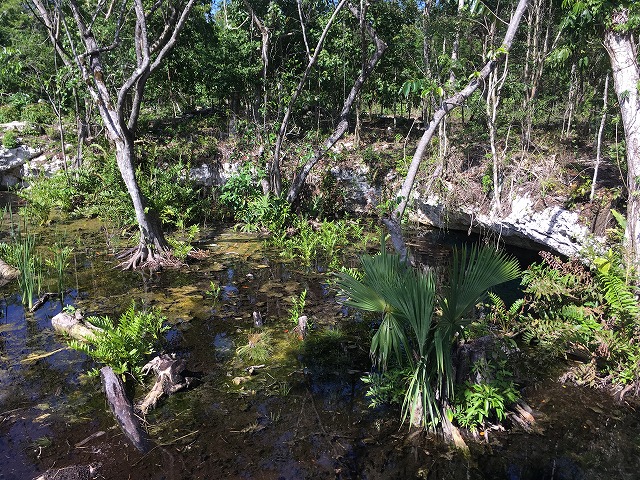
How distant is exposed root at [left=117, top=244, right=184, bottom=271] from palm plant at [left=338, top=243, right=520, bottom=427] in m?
4.92

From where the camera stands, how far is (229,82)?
1248 cm

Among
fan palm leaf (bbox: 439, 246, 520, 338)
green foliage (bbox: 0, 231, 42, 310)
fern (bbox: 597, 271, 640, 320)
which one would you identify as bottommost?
green foliage (bbox: 0, 231, 42, 310)

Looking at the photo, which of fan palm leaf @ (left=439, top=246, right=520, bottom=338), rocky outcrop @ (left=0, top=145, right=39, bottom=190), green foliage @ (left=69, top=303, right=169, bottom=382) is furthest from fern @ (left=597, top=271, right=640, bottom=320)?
rocky outcrop @ (left=0, top=145, right=39, bottom=190)

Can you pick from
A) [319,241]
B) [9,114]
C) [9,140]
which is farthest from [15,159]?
[319,241]

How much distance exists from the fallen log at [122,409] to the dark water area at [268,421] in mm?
69

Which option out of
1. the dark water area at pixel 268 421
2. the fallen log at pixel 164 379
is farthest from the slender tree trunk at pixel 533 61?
the fallen log at pixel 164 379

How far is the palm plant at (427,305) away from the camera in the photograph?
136 inches

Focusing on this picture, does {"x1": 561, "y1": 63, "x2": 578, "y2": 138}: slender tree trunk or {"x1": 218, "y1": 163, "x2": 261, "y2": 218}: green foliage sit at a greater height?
{"x1": 561, "y1": 63, "x2": 578, "y2": 138}: slender tree trunk

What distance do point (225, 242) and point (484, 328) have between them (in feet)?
21.2

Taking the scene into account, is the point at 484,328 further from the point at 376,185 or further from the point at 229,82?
the point at 229,82

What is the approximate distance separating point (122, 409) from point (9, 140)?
45.8 ft

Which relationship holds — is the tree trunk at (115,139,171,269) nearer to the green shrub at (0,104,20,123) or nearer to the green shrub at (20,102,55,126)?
the green shrub at (20,102,55,126)

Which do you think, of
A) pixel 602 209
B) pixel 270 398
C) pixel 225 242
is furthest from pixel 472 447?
pixel 225 242

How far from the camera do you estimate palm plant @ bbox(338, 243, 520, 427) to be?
3449 millimetres
